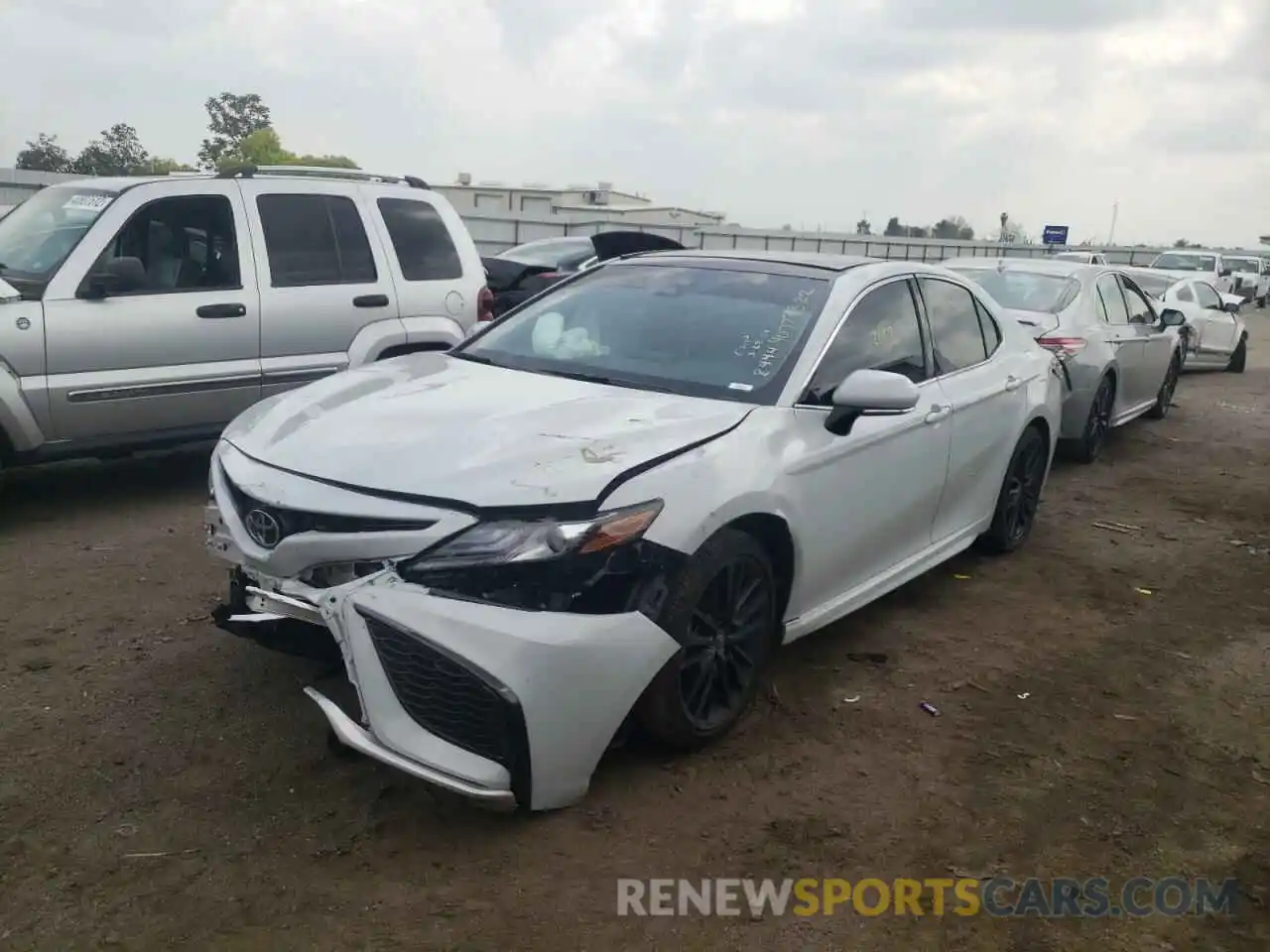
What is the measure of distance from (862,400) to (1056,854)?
163 centimetres

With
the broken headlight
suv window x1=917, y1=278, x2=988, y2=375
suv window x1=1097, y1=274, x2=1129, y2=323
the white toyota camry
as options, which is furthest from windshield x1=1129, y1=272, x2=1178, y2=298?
the broken headlight

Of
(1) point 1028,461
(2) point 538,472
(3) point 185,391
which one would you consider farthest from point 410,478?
(1) point 1028,461

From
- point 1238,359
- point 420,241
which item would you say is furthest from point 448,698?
point 1238,359

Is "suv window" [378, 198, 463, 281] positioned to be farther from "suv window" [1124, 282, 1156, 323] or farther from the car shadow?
"suv window" [1124, 282, 1156, 323]

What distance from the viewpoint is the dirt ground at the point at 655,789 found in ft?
9.59

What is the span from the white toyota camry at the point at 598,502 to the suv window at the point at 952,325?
0.10 feet

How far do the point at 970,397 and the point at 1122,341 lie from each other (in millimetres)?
5040

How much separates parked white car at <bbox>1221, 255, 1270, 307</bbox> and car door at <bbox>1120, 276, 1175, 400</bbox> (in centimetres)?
2599

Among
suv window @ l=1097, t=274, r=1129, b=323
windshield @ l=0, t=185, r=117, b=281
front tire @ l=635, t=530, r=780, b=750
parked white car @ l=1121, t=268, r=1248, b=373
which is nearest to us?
front tire @ l=635, t=530, r=780, b=750

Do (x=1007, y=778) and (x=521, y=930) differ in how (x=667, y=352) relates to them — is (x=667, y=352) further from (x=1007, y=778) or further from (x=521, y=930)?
(x=521, y=930)

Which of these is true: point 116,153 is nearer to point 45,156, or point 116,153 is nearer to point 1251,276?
point 45,156

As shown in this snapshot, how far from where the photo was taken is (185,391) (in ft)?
20.8

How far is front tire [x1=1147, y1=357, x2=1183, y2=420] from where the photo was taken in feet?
37.2

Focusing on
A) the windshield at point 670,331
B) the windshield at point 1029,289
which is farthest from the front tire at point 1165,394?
the windshield at point 670,331
